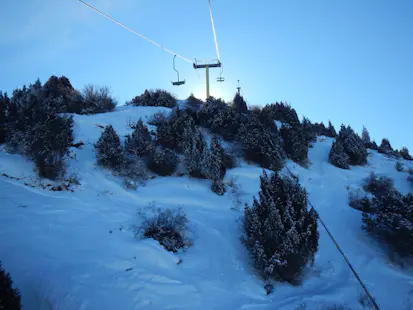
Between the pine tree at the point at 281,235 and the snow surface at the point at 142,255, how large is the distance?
36 centimetres

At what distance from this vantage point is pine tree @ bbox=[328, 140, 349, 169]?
42.7 ft

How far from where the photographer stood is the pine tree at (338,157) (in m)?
13.0

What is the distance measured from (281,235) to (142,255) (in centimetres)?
334

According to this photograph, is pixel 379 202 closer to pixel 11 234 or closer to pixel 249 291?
pixel 249 291

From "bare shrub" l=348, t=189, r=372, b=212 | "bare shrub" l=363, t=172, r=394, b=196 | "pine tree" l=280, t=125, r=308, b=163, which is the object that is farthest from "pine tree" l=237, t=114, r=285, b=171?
"bare shrub" l=363, t=172, r=394, b=196

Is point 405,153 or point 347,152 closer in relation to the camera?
point 347,152

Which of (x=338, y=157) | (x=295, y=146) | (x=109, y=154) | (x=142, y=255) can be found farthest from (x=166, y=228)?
(x=338, y=157)

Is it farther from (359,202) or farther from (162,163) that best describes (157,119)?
(359,202)

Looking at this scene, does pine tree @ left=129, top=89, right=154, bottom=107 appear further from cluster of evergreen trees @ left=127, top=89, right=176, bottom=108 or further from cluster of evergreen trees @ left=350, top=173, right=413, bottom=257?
cluster of evergreen trees @ left=350, top=173, right=413, bottom=257

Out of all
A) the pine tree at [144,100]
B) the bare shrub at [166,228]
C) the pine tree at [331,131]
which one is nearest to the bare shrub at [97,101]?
the pine tree at [144,100]

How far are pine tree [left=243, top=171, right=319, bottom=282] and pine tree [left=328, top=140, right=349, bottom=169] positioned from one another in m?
Result: 7.66

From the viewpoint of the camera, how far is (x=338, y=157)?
43.2ft

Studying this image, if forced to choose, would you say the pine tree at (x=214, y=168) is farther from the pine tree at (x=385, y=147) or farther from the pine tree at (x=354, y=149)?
the pine tree at (x=385, y=147)

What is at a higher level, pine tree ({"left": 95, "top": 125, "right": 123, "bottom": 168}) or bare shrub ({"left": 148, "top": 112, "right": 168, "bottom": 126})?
bare shrub ({"left": 148, "top": 112, "right": 168, "bottom": 126})
